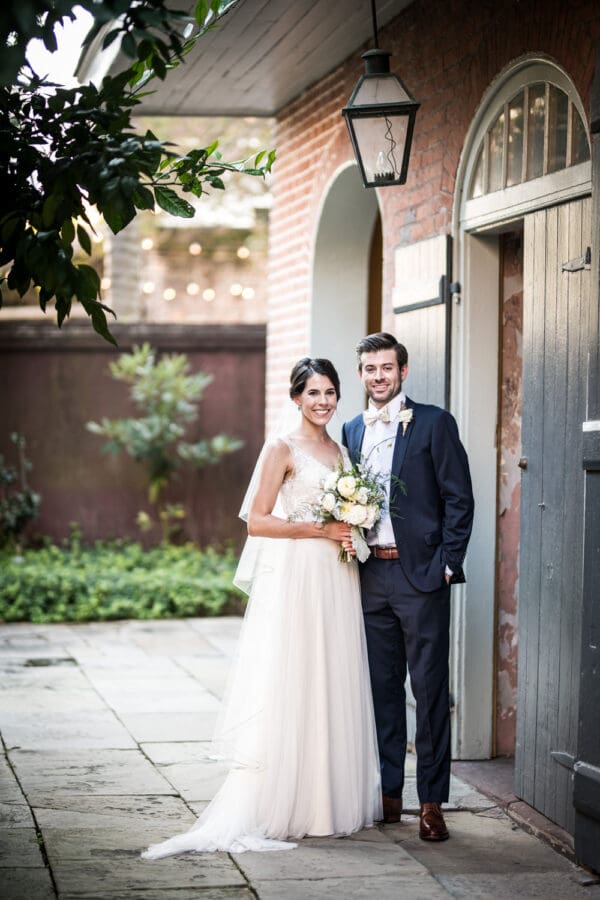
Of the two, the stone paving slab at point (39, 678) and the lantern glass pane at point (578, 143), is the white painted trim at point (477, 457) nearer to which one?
the lantern glass pane at point (578, 143)

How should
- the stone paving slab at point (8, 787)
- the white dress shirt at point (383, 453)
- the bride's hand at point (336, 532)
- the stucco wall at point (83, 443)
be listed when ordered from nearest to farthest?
the bride's hand at point (336, 532) < the white dress shirt at point (383, 453) < the stone paving slab at point (8, 787) < the stucco wall at point (83, 443)

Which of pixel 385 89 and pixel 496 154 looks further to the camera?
pixel 496 154

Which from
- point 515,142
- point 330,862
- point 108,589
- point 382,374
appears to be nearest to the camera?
point 330,862

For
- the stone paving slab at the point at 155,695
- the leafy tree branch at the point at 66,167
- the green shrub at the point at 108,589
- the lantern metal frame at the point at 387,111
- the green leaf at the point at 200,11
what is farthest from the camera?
the green shrub at the point at 108,589

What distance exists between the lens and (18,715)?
23.4 ft

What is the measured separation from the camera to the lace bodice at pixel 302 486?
17.0 feet

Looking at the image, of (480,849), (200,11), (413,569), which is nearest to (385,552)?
(413,569)

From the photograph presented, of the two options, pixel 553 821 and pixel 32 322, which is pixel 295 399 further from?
pixel 32 322

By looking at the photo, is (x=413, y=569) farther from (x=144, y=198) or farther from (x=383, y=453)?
(x=144, y=198)

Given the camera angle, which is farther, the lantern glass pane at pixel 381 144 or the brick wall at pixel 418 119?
the lantern glass pane at pixel 381 144

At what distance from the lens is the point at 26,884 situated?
14.1ft

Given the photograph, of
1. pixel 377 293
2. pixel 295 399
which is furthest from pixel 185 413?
pixel 295 399

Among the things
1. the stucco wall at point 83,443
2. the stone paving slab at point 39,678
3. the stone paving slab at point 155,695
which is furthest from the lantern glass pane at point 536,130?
the stucco wall at point 83,443

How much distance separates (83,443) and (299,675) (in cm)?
830
